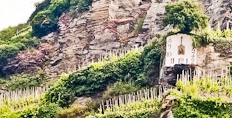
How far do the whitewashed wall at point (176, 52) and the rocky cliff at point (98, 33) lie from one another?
8.33 metres

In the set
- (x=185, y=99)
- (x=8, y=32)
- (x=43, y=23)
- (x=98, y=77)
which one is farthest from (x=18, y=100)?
(x=8, y=32)

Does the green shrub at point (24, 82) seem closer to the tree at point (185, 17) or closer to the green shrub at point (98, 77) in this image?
the green shrub at point (98, 77)

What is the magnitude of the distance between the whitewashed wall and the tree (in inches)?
26.0

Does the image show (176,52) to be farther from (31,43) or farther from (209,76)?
(31,43)

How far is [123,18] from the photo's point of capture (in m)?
58.1

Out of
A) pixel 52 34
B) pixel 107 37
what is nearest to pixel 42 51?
pixel 52 34

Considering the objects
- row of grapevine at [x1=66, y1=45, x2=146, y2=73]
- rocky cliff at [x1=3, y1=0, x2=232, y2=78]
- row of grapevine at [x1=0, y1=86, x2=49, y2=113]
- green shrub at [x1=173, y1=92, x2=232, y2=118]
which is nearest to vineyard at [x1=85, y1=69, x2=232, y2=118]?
green shrub at [x1=173, y1=92, x2=232, y2=118]

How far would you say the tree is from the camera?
44.0 meters

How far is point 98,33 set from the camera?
2240 inches

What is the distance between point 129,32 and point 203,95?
2006 centimetres

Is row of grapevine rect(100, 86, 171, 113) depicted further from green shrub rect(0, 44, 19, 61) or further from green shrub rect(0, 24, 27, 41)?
green shrub rect(0, 24, 27, 41)

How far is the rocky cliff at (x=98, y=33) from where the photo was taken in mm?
55188

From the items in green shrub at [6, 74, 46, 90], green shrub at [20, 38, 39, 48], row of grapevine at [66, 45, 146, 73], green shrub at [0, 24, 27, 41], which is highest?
green shrub at [0, 24, 27, 41]

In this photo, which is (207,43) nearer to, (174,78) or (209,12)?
(174,78)
